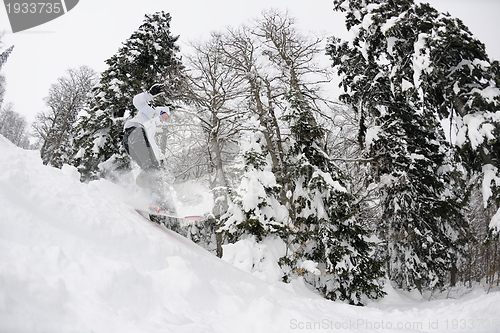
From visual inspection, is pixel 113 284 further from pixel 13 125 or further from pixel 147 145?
pixel 13 125

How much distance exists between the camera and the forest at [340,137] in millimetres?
6801

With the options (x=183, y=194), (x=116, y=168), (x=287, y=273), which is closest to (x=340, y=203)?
(x=287, y=273)

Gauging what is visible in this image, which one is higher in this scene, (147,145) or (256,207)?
(147,145)

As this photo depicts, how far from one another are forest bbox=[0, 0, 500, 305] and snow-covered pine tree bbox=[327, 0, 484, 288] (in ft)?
0.15

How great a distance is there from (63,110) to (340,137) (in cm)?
2165

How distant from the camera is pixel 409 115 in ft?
35.9

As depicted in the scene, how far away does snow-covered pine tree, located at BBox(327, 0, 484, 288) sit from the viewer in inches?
271

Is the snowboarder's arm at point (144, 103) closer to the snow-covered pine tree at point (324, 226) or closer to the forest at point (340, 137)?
the forest at point (340, 137)

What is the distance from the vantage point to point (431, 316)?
13.7 ft

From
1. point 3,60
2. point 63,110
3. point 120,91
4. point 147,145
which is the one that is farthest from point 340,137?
point 3,60

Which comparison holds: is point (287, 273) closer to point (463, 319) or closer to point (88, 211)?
point (463, 319)

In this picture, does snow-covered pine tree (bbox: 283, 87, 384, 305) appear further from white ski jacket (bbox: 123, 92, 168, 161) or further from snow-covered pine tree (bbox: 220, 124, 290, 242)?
white ski jacket (bbox: 123, 92, 168, 161)

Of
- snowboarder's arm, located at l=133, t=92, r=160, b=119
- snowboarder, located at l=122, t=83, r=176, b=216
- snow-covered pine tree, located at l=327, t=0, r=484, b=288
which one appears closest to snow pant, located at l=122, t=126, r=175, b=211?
snowboarder, located at l=122, t=83, r=176, b=216

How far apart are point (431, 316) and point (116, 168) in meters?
11.7
